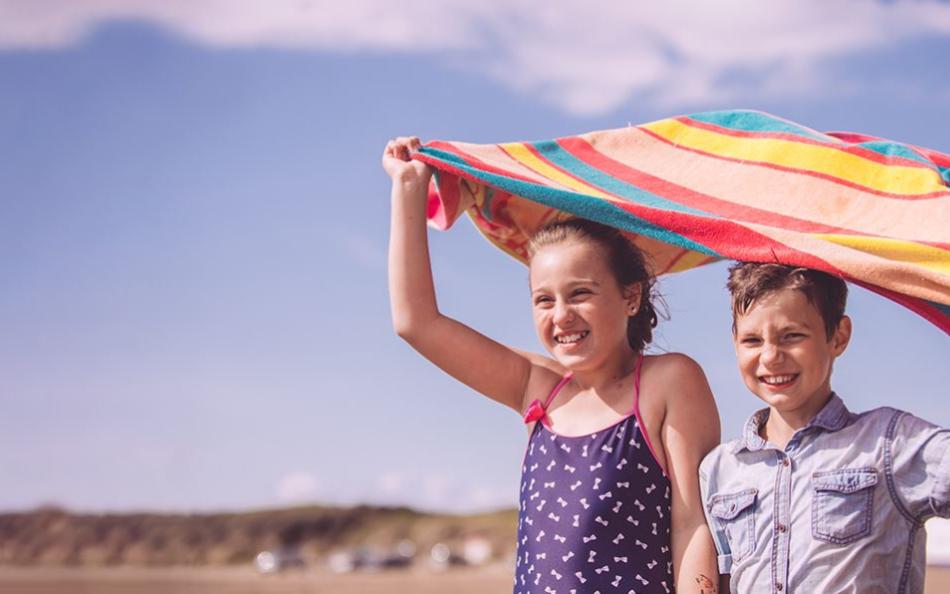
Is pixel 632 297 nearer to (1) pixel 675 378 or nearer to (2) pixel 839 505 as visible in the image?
(1) pixel 675 378

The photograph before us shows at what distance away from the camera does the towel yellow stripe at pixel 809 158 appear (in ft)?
11.5

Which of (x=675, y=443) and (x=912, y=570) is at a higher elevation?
(x=675, y=443)

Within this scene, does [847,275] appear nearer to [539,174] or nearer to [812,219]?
[812,219]

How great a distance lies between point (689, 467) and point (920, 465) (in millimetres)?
656

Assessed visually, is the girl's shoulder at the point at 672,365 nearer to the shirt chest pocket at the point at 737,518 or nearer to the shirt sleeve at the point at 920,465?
the shirt chest pocket at the point at 737,518

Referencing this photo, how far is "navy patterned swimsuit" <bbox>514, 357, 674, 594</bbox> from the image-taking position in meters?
3.28

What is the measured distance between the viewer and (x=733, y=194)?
370 cm

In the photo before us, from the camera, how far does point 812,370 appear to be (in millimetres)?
3129

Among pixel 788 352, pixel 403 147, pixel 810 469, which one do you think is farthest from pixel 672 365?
pixel 403 147

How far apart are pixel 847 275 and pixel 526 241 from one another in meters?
1.40

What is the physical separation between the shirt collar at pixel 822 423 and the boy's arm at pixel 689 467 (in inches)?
5.4

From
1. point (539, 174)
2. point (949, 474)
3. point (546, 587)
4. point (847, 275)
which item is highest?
point (539, 174)

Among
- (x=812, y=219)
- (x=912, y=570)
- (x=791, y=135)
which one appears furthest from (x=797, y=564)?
(x=791, y=135)

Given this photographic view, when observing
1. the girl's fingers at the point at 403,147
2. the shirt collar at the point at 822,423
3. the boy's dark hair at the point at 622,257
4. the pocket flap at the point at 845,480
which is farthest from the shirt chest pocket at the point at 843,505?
the girl's fingers at the point at 403,147
